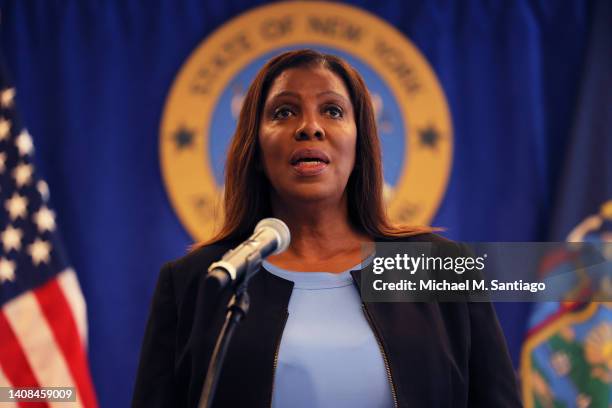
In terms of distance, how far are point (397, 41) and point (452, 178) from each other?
1.84 feet

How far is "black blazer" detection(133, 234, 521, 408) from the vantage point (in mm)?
1276

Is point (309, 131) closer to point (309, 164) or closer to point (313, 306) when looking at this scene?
point (309, 164)

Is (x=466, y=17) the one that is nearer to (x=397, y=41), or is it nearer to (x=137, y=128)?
(x=397, y=41)

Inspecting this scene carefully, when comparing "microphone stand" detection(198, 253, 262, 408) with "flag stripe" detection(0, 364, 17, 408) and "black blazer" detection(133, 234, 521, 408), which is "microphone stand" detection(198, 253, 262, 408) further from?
"flag stripe" detection(0, 364, 17, 408)

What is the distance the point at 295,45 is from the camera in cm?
288

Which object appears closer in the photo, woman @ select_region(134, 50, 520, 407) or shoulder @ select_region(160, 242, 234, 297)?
woman @ select_region(134, 50, 520, 407)

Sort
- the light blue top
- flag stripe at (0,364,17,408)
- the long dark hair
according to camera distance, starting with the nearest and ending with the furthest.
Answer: the light blue top
the long dark hair
flag stripe at (0,364,17,408)

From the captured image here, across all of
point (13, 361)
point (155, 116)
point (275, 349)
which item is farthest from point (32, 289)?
point (275, 349)

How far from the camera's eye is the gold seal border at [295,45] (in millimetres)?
2809

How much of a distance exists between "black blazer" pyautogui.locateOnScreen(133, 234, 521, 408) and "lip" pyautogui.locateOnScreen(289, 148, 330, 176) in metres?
0.20

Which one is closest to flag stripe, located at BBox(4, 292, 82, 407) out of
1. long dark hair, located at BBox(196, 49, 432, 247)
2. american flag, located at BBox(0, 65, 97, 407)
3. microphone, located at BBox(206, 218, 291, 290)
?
american flag, located at BBox(0, 65, 97, 407)

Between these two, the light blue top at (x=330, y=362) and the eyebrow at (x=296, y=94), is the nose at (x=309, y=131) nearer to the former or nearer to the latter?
the eyebrow at (x=296, y=94)

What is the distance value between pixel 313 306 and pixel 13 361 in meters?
1.57

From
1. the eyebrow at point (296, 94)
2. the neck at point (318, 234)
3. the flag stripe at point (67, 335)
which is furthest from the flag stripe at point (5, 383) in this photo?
the eyebrow at point (296, 94)
